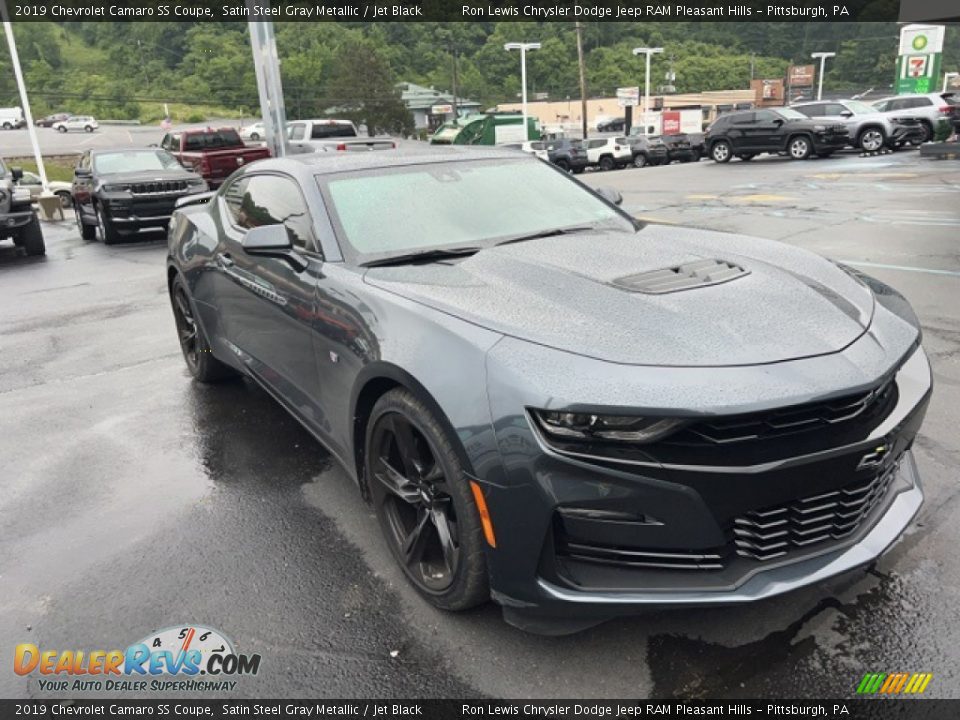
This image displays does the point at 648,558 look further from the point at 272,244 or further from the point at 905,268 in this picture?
the point at 905,268

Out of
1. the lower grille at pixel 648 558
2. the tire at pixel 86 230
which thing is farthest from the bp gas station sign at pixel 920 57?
the lower grille at pixel 648 558

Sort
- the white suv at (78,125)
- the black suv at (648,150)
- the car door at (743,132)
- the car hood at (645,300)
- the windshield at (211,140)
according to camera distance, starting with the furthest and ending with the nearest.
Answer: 1. the white suv at (78,125)
2. the black suv at (648,150)
3. the car door at (743,132)
4. the windshield at (211,140)
5. the car hood at (645,300)

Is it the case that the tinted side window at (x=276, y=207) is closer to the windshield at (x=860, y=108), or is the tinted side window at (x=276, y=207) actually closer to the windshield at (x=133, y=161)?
the windshield at (x=133, y=161)

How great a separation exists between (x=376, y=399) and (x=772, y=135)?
84.1ft

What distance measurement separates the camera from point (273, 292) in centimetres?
367

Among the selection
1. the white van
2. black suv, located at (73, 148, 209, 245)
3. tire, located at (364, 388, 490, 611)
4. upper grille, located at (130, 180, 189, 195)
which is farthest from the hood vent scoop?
the white van

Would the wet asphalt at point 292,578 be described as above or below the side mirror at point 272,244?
below

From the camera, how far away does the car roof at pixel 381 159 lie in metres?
3.77

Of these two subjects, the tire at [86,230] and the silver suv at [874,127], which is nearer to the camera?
the tire at [86,230]

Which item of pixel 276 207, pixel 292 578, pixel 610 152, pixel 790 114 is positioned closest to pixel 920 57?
pixel 610 152

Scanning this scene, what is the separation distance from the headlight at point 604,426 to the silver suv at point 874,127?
2549cm

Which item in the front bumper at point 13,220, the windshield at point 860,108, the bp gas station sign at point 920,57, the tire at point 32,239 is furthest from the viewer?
the bp gas station sign at point 920,57

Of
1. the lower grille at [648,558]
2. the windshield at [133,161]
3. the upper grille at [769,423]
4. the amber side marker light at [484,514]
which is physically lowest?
the lower grille at [648,558]

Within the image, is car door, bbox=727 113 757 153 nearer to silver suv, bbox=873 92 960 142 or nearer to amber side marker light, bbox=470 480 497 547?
silver suv, bbox=873 92 960 142
